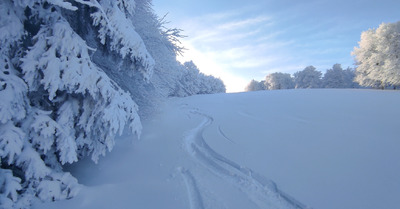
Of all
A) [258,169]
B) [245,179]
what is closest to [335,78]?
[258,169]

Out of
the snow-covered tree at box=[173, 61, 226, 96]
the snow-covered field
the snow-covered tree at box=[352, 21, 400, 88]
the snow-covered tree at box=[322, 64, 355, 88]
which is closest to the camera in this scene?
the snow-covered field

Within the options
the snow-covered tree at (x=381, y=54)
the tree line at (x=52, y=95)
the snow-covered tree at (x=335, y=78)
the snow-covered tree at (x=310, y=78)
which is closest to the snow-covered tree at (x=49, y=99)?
the tree line at (x=52, y=95)

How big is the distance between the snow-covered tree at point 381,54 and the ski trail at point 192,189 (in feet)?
71.1

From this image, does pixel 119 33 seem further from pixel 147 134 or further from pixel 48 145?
pixel 147 134

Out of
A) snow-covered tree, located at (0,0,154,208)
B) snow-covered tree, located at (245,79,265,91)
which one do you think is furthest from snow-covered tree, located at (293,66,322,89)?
snow-covered tree, located at (0,0,154,208)

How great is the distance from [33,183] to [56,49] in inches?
82.9

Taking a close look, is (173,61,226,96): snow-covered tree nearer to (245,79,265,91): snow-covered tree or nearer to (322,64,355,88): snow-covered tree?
(245,79,265,91): snow-covered tree

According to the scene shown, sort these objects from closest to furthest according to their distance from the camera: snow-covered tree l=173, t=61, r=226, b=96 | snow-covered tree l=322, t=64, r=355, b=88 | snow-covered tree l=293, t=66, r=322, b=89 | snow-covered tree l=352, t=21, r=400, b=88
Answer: snow-covered tree l=352, t=21, r=400, b=88 → snow-covered tree l=173, t=61, r=226, b=96 → snow-covered tree l=322, t=64, r=355, b=88 → snow-covered tree l=293, t=66, r=322, b=89

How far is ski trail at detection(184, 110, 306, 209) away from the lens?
8.55ft

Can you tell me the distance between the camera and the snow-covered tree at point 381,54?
52.3ft

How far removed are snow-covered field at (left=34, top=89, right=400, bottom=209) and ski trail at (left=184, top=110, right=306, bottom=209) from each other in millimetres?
15

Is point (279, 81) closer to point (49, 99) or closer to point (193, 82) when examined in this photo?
point (193, 82)

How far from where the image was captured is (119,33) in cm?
355

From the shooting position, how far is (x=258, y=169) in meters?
3.41
